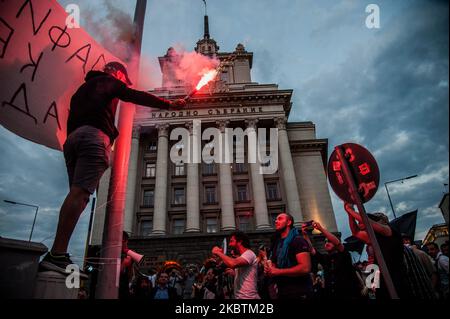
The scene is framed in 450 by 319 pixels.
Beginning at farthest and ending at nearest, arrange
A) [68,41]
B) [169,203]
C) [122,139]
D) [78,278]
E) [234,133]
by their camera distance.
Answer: [234,133], [169,203], [68,41], [122,139], [78,278]

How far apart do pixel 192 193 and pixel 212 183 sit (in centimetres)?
298

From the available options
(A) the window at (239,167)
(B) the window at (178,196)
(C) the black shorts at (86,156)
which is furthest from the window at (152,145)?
(C) the black shorts at (86,156)

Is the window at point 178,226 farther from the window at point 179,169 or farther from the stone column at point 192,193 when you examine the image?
the window at point 179,169

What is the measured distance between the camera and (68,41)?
2.61m

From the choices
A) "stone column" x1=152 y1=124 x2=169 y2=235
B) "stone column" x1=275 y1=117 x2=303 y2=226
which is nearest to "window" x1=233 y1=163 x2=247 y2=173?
"stone column" x1=275 y1=117 x2=303 y2=226

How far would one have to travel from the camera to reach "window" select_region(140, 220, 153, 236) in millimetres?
26928

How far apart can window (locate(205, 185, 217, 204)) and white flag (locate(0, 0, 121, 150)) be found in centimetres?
2621

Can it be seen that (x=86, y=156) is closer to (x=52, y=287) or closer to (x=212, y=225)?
(x=52, y=287)

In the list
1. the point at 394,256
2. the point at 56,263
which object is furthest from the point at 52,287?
the point at 394,256

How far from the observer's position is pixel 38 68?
91.7 inches

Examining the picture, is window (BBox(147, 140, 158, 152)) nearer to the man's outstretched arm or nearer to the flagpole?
the flagpole
